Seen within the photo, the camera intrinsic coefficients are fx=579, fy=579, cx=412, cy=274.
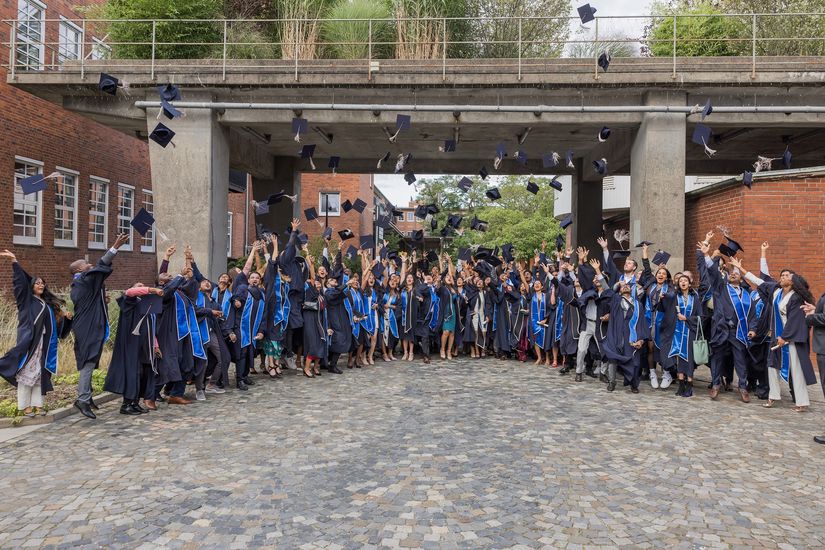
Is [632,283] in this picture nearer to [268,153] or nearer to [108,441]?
[108,441]

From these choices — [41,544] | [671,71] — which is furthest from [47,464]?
[671,71]

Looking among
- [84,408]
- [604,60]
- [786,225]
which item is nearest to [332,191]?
[604,60]

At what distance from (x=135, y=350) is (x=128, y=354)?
0.09 meters

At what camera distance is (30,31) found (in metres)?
15.7

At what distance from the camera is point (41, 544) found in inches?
144

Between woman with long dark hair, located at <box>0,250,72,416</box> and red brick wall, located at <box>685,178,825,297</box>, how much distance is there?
38.2ft

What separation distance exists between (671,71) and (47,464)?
13024 millimetres

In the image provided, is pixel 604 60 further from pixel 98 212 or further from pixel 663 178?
pixel 98 212

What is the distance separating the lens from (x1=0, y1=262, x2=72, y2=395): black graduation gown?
6520 mm

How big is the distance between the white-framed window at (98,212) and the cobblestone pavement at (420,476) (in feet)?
42.8

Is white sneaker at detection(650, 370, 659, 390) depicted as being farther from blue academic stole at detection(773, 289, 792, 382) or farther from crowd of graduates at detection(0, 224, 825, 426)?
blue academic stole at detection(773, 289, 792, 382)

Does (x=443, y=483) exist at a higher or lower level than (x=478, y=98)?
lower

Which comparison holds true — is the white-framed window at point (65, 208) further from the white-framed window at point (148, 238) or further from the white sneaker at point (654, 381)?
the white sneaker at point (654, 381)

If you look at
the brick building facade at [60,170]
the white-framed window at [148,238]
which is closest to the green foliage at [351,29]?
the brick building facade at [60,170]
